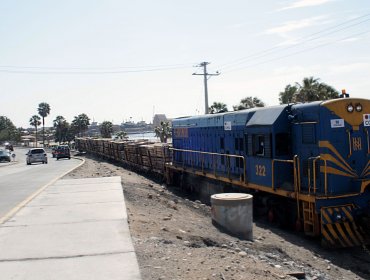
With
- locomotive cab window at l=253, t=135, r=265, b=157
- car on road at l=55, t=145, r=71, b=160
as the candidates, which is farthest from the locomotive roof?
car on road at l=55, t=145, r=71, b=160

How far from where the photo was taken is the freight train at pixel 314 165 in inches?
434

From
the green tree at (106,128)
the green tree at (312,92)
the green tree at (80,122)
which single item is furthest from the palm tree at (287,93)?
the green tree at (80,122)

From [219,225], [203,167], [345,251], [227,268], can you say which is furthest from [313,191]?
[203,167]

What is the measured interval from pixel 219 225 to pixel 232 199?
2.97 ft

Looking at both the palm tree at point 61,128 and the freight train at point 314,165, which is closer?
the freight train at point 314,165

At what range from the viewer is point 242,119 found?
14.8m

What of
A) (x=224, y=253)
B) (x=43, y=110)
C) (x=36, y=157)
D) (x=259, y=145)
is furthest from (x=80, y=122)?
(x=224, y=253)

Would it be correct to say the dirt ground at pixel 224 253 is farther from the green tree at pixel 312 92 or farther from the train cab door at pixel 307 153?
the green tree at pixel 312 92

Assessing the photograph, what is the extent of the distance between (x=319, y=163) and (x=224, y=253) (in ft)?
15.5

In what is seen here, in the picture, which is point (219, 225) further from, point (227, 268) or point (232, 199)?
point (227, 268)

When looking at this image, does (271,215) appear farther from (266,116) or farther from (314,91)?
(314,91)

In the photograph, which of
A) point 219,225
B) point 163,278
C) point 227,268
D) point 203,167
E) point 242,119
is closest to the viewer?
point 163,278

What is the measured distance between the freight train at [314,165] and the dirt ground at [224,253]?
554 millimetres

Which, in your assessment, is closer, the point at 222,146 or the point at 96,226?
the point at 96,226
